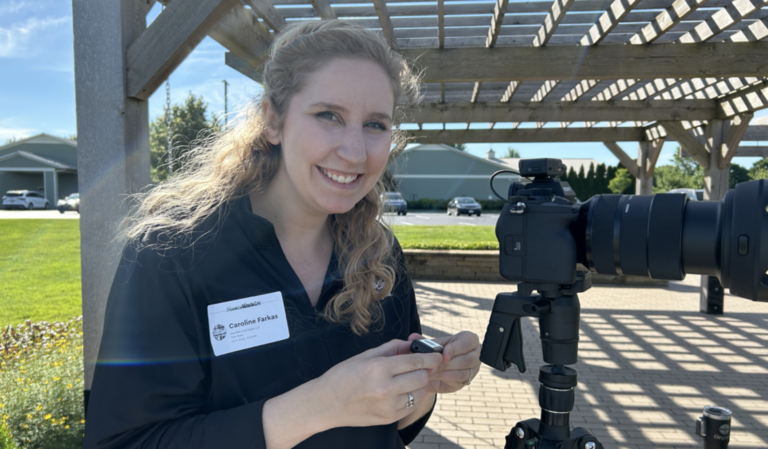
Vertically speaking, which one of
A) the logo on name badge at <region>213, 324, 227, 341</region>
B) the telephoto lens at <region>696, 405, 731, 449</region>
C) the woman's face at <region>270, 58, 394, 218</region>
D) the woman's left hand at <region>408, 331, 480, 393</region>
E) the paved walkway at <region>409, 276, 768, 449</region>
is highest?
the woman's face at <region>270, 58, 394, 218</region>

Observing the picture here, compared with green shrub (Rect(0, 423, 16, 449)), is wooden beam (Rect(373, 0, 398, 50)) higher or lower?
higher

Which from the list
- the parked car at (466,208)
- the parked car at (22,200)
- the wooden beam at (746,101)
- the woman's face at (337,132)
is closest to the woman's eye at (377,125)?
the woman's face at (337,132)

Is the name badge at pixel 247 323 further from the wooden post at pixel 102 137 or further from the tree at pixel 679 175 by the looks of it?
the tree at pixel 679 175

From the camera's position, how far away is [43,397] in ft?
9.41

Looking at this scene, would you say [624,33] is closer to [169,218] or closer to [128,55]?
[128,55]

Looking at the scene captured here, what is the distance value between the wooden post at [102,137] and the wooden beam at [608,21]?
3.87 meters

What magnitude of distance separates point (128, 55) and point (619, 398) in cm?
433

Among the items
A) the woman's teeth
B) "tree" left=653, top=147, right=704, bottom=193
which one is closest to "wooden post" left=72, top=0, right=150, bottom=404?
the woman's teeth

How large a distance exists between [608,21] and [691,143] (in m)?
4.04

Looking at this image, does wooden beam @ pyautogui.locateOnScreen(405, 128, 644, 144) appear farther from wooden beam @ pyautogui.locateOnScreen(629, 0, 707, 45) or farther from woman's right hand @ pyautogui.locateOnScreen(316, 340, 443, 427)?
woman's right hand @ pyautogui.locateOnScreen(316, 340, 443, 427)

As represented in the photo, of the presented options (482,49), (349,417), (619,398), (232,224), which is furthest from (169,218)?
(482,49)

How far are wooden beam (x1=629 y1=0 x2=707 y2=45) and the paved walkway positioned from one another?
3.26m

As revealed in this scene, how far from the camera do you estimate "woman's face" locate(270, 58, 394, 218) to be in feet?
4.00

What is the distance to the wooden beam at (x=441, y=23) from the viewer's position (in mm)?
4420
